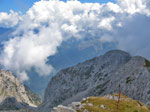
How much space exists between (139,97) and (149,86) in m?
9.37

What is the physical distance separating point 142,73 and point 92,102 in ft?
406

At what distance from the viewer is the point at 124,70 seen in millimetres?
199750

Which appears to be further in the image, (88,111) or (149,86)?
(149,86)

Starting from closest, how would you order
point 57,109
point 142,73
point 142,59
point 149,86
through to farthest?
point 57,109
point 149,86
point 142,73
point 142,59

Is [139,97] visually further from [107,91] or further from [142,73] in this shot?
[107,91]

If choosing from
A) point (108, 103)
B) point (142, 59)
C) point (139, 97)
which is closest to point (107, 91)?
point (142, 59)

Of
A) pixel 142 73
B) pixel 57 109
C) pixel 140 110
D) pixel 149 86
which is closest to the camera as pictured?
pixel 57 109

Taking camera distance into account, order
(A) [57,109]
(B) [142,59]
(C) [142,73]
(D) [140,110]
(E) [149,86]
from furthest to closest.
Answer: (B) [142,59] < (C) [142,73] < (E) [149,86] < (D) [140,110] < (A) [57,109]

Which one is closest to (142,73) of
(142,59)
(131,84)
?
(131,84)

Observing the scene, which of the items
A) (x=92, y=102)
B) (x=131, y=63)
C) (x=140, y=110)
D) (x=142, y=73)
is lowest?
(x=140, y=110)

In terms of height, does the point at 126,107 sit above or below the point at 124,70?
below

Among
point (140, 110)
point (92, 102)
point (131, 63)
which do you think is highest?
point (131, 63)

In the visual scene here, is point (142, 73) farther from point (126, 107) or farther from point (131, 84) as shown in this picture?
point (126, 107)

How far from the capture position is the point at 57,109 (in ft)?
122
